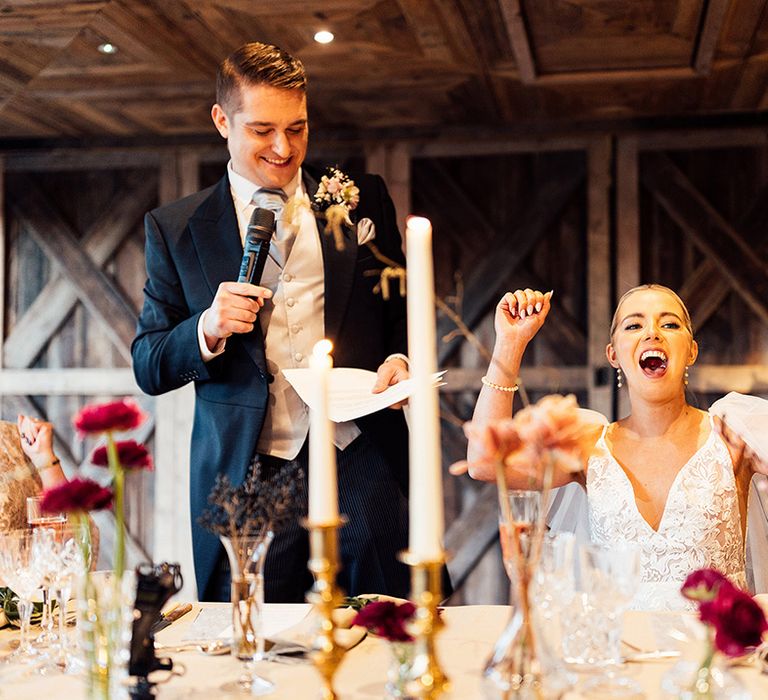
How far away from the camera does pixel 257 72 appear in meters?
2.24

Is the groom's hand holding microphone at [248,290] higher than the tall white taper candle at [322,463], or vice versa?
the groom's hand holding microphone at [248,290]

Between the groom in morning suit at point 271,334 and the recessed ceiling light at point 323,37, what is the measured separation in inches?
39.7

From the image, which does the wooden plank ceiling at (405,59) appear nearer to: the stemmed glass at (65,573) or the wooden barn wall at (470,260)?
the wooden barn wall at (470,260)

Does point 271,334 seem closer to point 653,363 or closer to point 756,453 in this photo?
point 653,363

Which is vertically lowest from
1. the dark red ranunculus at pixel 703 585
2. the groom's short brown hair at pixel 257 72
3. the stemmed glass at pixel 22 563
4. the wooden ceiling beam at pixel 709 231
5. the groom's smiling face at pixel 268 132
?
the dark red ranunculus at pixel 703 585

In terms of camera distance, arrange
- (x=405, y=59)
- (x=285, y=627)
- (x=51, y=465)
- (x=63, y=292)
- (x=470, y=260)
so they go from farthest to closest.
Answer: (x=63, y=292), (x=470, y=260), (x=405, y=59), (x=51, y=465), (x=285, y=627)

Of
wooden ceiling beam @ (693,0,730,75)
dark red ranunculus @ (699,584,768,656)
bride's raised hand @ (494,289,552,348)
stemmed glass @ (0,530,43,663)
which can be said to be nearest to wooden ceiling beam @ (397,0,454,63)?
wooden ceiling beam @ (693,0,730,75)

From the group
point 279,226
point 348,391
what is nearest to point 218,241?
point 279,226

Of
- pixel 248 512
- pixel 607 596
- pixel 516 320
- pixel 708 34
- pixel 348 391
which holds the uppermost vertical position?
pixel 708 34

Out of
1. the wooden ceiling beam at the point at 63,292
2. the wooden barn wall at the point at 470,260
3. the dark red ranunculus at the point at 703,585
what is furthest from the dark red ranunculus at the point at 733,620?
the wooden ceiling beam at the point at 63,292

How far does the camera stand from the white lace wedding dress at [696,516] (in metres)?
2.15

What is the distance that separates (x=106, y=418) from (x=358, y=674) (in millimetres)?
522

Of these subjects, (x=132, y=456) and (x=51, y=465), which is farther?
(x=51, y=465)

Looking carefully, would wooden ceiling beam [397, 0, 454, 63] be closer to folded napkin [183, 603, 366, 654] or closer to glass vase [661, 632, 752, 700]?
folded napkin [183, 603, 366, 654]
